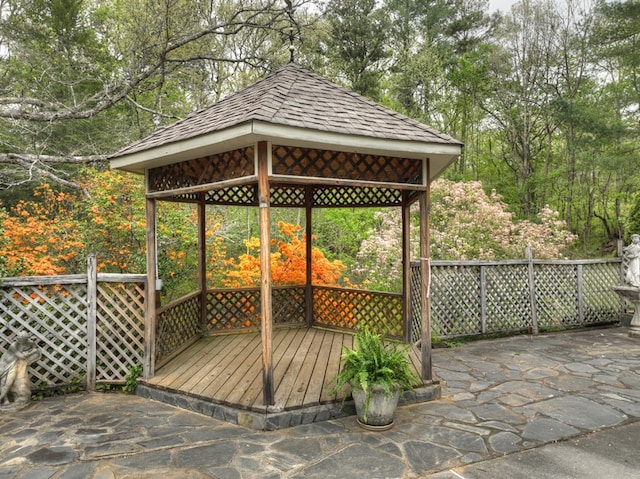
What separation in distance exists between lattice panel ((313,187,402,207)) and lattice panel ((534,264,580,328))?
3.21 metres

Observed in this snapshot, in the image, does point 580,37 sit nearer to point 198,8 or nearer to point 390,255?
point 390,255

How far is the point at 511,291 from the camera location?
6598mm

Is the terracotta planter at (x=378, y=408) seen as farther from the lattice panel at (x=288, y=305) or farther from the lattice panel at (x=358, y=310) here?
the lattice panel at (x=288, y=305)

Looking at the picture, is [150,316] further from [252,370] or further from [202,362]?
[252,370]

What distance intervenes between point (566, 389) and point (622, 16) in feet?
36.5

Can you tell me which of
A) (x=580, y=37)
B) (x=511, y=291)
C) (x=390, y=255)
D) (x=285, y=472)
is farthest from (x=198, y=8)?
(x=580, y=37)

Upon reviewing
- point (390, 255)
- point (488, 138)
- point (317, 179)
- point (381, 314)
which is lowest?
point (381, 314)

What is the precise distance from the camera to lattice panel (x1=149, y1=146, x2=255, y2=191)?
351 cm

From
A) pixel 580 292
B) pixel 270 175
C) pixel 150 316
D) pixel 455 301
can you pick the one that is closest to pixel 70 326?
pixel 150 316

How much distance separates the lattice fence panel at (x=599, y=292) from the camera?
705 centimetres

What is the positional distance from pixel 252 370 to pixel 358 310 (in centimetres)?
220

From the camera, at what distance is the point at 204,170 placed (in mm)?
3865

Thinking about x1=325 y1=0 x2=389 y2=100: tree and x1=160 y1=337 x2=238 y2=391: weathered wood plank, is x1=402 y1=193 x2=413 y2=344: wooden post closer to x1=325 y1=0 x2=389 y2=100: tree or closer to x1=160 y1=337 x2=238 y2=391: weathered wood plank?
x1=160 y1=337 x2=238 y2=391: weathered wood plank

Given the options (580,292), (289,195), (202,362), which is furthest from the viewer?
(580,292)
